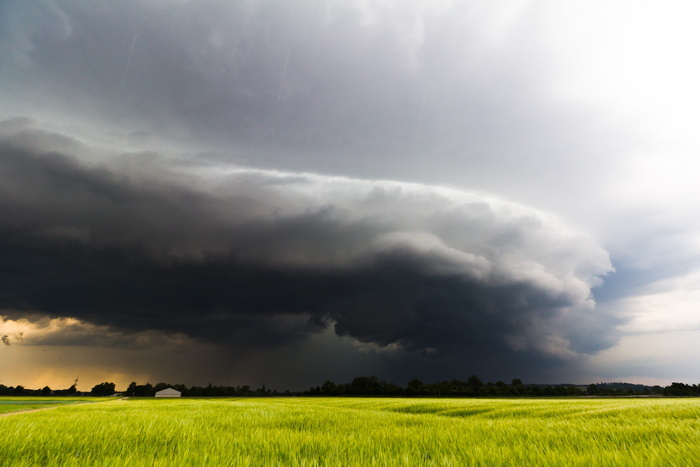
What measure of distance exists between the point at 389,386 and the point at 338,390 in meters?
25.1

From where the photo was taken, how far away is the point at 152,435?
253 inches

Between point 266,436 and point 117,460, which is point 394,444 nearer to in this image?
point 266,436

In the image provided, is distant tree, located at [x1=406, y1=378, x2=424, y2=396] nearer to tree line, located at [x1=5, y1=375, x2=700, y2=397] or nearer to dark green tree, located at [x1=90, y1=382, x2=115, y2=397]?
tree line, located at [x1=5, y1=375, x2=700, y2=397]

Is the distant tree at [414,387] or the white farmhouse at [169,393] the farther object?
the white farmhouse at [169,393]

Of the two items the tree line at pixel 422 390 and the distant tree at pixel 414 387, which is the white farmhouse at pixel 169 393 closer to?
the tree line at pixel 422 390

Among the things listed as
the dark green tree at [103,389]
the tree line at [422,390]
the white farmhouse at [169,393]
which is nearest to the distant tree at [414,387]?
the tree line at [422,390]

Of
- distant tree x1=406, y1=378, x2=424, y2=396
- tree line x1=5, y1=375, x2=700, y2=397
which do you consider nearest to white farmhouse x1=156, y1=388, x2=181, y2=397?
tree line x1=5, y1=375, x2=700, y2=397

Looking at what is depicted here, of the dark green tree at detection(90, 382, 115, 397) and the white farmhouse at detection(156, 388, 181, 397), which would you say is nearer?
the white farmhouse at detection(156, 388, 181, 397)

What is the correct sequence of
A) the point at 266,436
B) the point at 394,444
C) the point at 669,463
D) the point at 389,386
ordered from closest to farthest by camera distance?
the point at 669,463, the point at 394,444, the point at 266,436, the point at 389,386

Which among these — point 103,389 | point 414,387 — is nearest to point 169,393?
point 103,389

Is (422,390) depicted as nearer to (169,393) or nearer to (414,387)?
(414,387)

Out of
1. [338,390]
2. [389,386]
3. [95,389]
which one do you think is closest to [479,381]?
[389,386]

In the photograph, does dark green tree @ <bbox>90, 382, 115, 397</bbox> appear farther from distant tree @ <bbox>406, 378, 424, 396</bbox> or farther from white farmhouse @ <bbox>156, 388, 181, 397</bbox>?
distant tree @ <bbox>406, 378, 424, 396</bbox>

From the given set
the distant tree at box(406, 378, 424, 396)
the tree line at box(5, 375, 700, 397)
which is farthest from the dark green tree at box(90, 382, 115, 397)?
the distant tree at box(406, 378, 424, 396)
